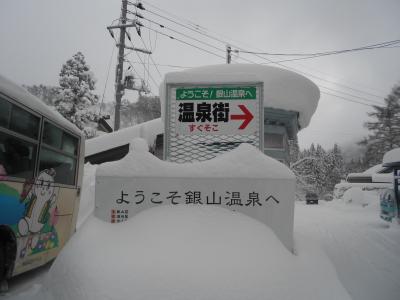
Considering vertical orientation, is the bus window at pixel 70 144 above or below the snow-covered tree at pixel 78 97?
below

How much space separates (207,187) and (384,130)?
42.2 metres

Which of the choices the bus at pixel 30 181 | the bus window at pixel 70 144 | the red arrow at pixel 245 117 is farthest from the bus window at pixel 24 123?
the red arrow at pixel 245 117

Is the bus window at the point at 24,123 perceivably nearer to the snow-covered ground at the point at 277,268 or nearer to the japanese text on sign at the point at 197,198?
the snow-covered ground at the point at 277,268

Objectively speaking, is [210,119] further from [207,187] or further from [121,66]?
[121,66]

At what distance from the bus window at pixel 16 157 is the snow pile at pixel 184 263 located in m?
1.45

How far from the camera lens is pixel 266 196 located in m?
3.79

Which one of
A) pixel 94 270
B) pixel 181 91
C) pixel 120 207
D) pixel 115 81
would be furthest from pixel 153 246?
pixel 115 81

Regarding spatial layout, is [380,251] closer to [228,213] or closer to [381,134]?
[228,213]

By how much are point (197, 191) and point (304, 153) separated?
A: 79.7 m

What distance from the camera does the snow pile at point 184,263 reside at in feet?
9.29

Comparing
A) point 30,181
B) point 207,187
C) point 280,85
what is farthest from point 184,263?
point 280,85

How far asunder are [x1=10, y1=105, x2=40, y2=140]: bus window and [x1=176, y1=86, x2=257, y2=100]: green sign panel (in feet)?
7.45

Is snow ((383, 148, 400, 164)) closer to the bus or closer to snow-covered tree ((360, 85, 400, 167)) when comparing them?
the bus

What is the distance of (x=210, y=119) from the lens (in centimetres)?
483
